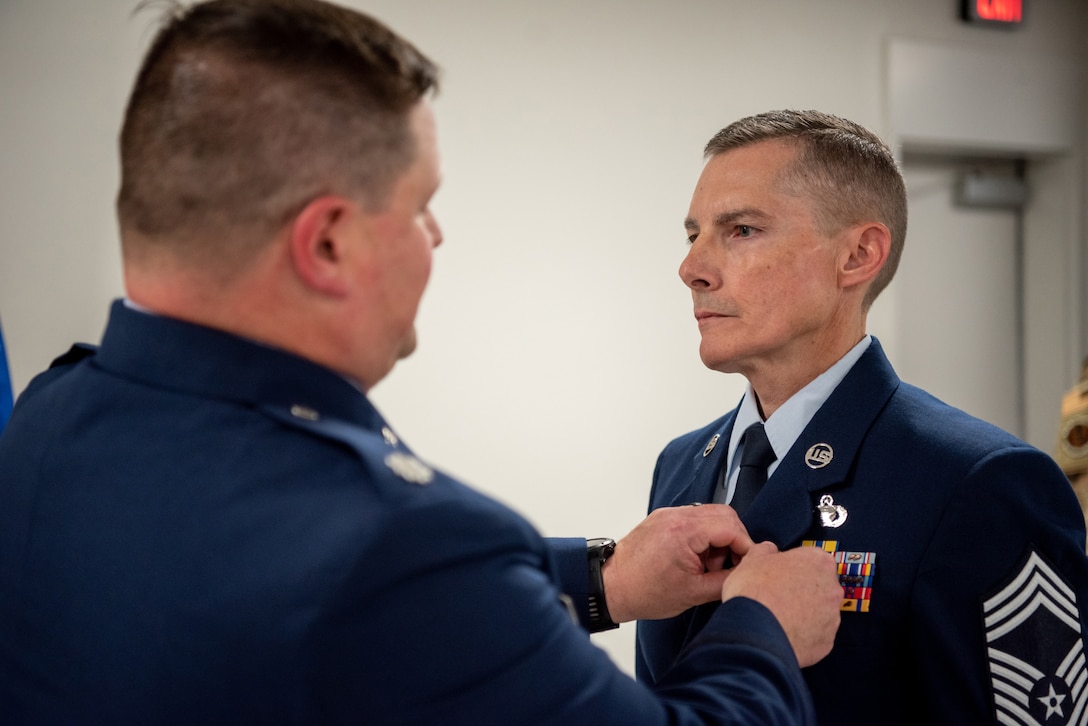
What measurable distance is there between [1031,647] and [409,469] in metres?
0.82

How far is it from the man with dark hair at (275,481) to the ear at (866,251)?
737mm

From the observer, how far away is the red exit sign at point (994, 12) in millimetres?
3904

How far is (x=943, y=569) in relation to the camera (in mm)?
1238

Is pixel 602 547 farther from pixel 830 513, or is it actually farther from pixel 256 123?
pixel 256 123

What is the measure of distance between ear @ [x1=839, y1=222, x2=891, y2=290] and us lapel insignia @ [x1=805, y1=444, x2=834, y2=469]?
27cm

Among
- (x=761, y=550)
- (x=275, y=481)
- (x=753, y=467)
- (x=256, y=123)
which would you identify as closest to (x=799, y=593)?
(x=761, y=550)

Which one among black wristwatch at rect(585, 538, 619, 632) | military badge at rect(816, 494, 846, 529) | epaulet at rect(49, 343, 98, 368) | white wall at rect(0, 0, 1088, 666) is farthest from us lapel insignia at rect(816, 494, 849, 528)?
white wall at rect(0, 0, 1088, 666)

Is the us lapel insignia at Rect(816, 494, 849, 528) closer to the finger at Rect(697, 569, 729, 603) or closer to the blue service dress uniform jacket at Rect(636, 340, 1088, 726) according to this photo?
the blue service dress uniform jacket at Rect(636, 340, 1088, 726)

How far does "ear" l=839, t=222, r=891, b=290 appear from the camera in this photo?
1.55 m

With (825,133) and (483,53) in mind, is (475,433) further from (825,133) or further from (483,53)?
(825,133)

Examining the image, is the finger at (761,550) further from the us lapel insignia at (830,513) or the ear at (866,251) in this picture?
the ear at (866,251)

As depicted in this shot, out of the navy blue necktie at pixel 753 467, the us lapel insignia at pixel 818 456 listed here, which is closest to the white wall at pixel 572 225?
the navy blue necktie at pixel 753 467

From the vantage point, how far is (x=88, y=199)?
2959mm

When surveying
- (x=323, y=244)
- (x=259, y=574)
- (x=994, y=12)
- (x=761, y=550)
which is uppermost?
(x=994, y=12)
